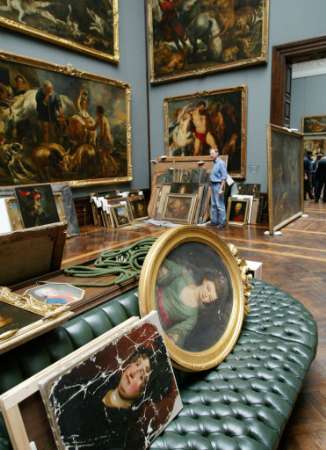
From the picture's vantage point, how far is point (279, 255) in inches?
217

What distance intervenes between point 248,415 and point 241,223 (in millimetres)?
6915

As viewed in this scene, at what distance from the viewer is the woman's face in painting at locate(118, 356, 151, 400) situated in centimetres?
131

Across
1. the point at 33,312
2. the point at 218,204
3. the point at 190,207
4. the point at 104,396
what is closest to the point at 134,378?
the point at 104,396

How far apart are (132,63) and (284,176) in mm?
4974

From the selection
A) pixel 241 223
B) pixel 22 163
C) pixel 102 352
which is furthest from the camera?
pixel 241 223

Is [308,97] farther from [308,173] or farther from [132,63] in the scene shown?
[132,63]

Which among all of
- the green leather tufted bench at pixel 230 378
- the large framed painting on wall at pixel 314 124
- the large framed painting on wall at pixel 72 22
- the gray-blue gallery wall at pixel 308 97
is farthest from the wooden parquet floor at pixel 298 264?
the gray-blue gallery wall at pixel 308 97

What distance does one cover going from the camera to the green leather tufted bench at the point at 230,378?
133 centimetres

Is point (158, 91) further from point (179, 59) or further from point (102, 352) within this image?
point (102, 352)

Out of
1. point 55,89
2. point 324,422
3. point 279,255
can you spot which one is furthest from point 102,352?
point 55,89

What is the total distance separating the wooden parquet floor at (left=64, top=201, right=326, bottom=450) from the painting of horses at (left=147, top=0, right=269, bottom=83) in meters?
4.01

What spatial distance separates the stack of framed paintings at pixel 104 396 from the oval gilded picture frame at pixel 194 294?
15cm

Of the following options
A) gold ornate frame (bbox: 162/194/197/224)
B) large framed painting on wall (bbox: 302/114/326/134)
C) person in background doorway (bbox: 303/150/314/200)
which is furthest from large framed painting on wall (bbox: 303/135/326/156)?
gold ornate frame (bbox: 162/194/197/224)

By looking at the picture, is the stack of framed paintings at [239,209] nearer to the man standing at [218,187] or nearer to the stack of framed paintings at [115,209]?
the man standing at [218,187]
